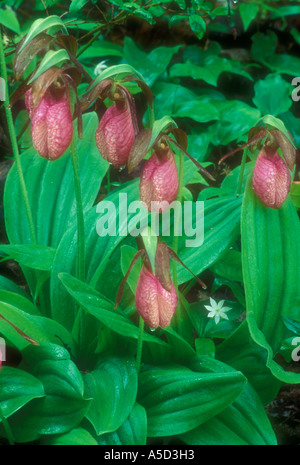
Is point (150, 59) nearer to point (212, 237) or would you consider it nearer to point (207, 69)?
point (207, 69)

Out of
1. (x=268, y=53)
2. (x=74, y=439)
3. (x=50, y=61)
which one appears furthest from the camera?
(x=268, y=53)

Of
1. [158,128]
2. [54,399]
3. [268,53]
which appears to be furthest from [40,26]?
[268,53]

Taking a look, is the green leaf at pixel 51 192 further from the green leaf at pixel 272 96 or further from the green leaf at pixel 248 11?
the green leaf at pixel 248 11

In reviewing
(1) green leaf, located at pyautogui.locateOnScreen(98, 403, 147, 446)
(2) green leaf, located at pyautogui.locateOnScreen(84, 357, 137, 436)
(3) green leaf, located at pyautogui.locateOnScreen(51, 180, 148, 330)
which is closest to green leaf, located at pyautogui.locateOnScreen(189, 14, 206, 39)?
(3) green leaf, located at pyautogui.locateOnScreen(51, 180, 148, 330)

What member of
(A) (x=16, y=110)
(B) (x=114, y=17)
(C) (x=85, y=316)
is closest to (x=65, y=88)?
(C) (x=85, y=316)

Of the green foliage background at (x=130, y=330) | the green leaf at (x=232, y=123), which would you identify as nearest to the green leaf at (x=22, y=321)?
the green foliage background at (x=130, y=330)

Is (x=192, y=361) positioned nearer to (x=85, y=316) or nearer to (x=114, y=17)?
(x=85, y=316)
